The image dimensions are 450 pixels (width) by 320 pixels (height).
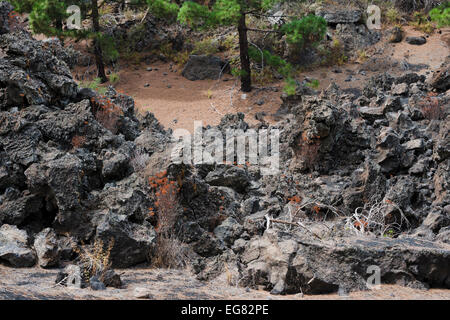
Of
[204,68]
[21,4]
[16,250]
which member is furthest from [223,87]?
[16,250]

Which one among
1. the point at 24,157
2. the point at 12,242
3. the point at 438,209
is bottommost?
the point at 438,209

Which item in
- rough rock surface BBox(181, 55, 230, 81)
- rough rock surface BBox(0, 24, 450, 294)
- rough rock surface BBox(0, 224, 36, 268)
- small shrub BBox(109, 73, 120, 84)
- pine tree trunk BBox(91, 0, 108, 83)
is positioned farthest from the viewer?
rough rock surface BBox(181, 55, 230, 81)

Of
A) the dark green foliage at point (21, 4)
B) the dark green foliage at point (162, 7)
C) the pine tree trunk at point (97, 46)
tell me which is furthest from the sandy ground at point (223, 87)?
the dark green foliage at point (21, 4)

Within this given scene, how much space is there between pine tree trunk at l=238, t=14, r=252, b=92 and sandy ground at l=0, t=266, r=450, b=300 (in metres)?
10.9

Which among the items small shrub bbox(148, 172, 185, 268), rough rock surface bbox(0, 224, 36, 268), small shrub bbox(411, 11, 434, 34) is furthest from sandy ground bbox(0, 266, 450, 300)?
small shrub bbox(411, 11, 434, 34)

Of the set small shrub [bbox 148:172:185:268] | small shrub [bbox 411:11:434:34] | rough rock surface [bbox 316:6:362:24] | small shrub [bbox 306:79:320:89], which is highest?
rough rock surface [bbox 316:6:362:24]

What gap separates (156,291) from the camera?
4.26m

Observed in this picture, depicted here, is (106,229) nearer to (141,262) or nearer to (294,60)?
(141,262)

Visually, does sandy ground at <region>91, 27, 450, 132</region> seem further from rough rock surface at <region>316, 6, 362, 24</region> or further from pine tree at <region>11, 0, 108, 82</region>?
pine tree at <region>11, 0, 108, 82</region>

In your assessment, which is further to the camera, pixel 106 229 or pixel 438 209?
pixel 438 209

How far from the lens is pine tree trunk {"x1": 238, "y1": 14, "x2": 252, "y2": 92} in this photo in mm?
14538

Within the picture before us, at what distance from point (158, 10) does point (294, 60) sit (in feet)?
17.5

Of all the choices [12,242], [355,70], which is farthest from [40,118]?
[355,70]

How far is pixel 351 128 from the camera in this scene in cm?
921
